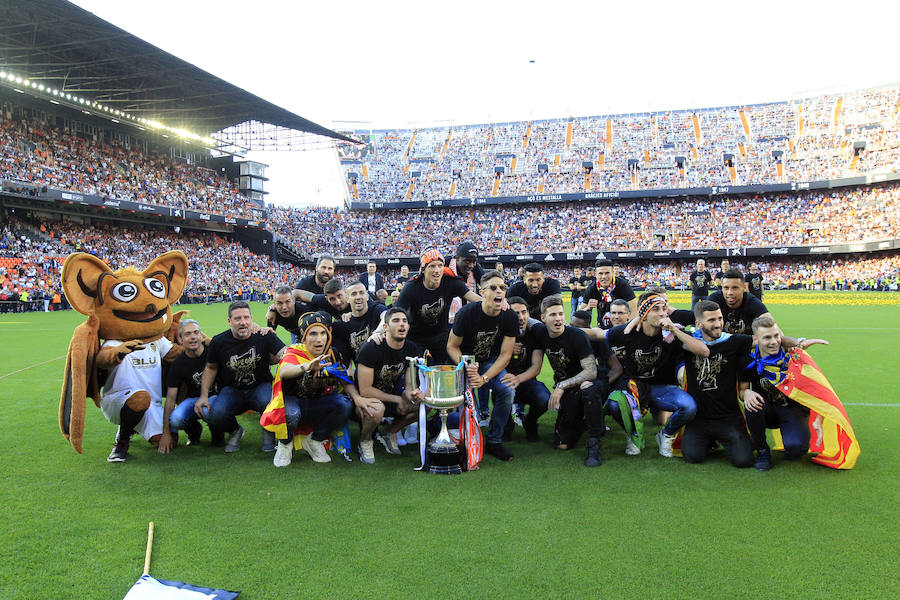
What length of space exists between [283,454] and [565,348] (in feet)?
9.93

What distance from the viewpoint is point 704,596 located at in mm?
3076

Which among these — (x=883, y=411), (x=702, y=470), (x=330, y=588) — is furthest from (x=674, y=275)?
(x=330, y=588)

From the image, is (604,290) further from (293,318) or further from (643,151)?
(643,151)

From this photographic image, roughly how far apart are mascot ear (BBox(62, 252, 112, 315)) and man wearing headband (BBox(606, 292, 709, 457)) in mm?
5296

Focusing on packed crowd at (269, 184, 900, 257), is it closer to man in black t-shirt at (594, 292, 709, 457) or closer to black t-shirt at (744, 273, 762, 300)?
black t-shirt at (744, 273, 762, 300)

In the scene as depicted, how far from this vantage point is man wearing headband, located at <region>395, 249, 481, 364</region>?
6.26 m

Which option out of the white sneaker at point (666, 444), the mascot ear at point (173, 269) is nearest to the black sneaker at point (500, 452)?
the white sneaker at point (666, 444)

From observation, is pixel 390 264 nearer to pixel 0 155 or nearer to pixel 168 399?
pixel 0 155

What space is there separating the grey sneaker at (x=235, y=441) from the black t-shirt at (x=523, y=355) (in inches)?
117

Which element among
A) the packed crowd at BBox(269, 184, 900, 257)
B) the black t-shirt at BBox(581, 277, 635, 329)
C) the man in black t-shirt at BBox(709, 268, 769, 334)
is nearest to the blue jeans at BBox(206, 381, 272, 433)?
the black t-shirt at BBox(581, 277, 635, 329)

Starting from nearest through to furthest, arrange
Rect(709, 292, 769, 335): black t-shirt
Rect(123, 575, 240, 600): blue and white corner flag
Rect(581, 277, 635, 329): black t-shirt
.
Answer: Rect(123, 575, 240, 600): blue and white corner flag
Rect(709, 292, 769, 335): black t-shirt
Rect(581, 277, 635, 329): black t-shirt

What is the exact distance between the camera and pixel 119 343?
568 centimetres

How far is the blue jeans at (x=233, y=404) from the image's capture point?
5.84 m

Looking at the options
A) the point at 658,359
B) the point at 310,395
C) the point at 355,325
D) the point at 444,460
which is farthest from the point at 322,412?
the point at 658,359
